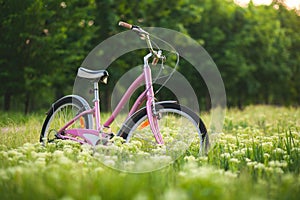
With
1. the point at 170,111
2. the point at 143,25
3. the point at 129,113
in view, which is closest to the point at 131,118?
the point at 129,113

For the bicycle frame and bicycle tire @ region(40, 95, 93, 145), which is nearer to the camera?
the bicycle frame

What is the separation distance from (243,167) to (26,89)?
27.8ft

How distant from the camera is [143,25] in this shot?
49.3ft

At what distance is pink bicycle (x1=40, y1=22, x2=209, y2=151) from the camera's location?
14.0ft

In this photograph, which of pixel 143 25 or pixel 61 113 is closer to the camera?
pixel 61 113

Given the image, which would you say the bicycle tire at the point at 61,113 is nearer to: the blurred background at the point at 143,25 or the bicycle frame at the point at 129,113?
the bicycle frame at the point at 129,113

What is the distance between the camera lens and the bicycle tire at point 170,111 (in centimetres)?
417

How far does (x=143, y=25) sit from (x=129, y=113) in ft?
35.7

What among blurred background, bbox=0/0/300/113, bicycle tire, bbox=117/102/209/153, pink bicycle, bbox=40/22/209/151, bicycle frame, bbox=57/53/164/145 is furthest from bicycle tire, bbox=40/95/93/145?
blurred background, bbox=0/0/300/113

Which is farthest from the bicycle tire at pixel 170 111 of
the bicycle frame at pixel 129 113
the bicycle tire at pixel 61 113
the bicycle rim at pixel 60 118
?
the bicycle rim at pixel 60 118

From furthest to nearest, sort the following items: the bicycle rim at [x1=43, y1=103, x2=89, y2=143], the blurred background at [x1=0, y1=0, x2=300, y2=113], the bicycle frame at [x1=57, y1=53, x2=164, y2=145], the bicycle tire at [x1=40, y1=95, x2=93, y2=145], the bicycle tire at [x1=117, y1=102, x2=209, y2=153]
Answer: the blurred background at [x1=0, y1=0, x2=300, y2=113], the bicycle rim at [x1=43, y1=103, x2=89, y2=143], the bicycle tire at [x1=40, y1=95, x2=93, y2=145], the bicycle frame at [x1=57, y1=53, x2=164, y2=145], the bicycle tire at [x1=117, y1=102, x2=209, y2=153]

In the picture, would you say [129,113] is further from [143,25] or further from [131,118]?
[143,25]

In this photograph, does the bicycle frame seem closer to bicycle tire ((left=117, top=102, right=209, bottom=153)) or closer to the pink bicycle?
the pink bicycle

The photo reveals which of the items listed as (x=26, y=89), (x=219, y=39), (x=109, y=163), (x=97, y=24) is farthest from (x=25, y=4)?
(x=219, y=39)
